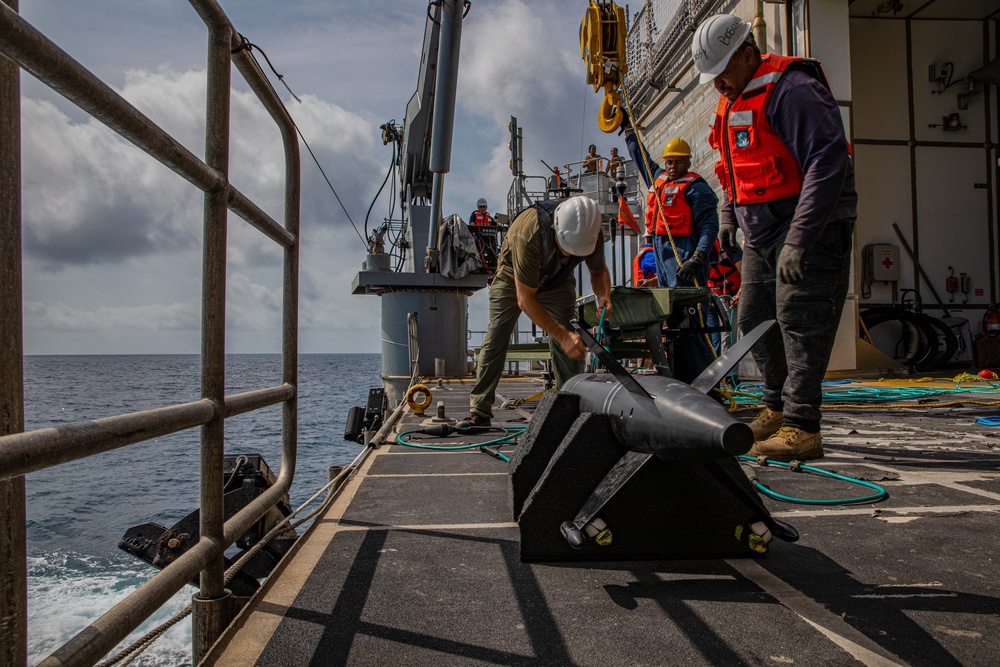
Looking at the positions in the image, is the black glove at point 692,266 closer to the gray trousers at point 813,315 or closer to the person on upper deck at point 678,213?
the person on upper deck at point 678,213

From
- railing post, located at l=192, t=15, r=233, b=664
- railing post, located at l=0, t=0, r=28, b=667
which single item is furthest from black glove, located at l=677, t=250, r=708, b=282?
railing post, located at l=0, t=0, r=28, b=667

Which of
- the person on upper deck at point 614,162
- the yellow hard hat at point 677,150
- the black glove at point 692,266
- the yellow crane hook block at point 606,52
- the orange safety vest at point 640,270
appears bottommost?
the black glove at point 692,266

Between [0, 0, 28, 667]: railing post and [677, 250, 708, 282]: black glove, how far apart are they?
4.53m

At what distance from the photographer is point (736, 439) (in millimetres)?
1253

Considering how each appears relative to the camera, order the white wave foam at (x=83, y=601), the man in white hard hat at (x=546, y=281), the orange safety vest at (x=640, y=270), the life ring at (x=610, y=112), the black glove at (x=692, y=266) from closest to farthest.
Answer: the man in white hard hat at (x=546, y=281) → the white wave foam at (x=83, y=601) → the black glove at (x=692, y=266) → the orange safety vest at (x=640, y=270) → the life ring at (x=610, y=112)

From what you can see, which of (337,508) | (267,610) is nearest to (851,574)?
(267,610)

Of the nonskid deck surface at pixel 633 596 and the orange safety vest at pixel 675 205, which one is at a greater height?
the orange safety vest at pixel 675 205

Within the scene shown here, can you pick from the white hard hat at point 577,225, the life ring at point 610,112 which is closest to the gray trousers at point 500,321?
the white hard hat at point 577,225

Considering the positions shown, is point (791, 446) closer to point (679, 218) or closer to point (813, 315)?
point (813, 315)

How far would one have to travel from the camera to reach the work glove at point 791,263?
8.82 ft

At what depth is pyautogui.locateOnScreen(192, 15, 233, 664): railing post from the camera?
1.42m

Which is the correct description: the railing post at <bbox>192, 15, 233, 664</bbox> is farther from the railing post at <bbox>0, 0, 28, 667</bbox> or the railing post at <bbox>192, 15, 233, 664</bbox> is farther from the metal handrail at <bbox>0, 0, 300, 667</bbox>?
the railing post at <bbox>0, 0, 28, 667</bbox>

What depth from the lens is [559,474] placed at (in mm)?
1701

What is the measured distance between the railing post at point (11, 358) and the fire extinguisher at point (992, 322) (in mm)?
13509
